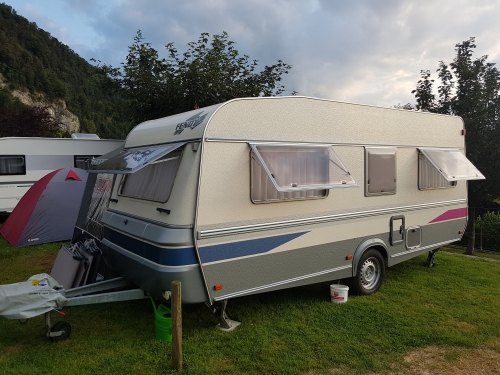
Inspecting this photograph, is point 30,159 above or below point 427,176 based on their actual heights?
above

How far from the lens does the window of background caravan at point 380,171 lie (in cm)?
574

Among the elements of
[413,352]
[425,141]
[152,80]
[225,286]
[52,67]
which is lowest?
[413,352]

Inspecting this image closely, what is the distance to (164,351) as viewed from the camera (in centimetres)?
415

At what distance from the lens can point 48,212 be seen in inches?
374

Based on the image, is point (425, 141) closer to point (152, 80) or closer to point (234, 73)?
point (234, 73)

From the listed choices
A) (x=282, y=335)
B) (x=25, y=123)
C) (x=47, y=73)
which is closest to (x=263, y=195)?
(x=282, y=335)

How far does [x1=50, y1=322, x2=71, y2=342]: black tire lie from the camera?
4.39m

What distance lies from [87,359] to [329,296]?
329cm

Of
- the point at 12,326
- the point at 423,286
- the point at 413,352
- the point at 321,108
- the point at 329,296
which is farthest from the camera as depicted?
the point at 423,286

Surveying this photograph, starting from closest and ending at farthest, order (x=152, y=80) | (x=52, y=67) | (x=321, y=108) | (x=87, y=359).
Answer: (x=87, y=359) → (x=321, y=108) → (x=152, y=80) → (x=52, y=67)

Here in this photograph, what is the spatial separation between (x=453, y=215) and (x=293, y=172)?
404 cm

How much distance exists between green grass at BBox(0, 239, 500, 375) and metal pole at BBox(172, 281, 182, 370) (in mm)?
107

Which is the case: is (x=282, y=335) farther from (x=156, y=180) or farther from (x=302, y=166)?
(x=156, y=180)

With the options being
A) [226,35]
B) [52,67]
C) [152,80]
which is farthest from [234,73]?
[52,67]
